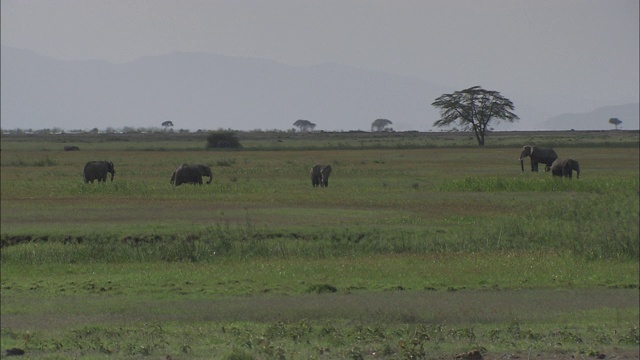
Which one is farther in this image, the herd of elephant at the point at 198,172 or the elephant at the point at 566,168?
the elephant at the point at 566,168

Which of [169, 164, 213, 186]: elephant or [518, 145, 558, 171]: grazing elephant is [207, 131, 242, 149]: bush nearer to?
[518, 145, 558, 171]: grazing elephant

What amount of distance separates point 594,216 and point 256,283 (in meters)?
12.6

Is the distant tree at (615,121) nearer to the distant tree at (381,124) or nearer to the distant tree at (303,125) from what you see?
the distant tree at (381,124)

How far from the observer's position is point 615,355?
10781 millimetres

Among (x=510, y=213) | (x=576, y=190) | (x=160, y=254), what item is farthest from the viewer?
(x=576, y=190)

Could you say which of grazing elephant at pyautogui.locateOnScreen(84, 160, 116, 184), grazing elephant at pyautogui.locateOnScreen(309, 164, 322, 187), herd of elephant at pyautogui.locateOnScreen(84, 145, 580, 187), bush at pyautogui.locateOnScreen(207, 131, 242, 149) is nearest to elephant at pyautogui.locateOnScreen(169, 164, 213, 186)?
herd of elephant at pyautogui.locateOnScreen(84, 145, 580, 187)

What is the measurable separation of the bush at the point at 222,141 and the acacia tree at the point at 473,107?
83.8 feet

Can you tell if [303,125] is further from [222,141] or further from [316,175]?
[316,175]

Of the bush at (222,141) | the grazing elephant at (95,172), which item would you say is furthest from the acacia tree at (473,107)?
the bush at (222,141)

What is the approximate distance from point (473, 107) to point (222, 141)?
29.4 m

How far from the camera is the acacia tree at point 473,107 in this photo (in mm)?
46500

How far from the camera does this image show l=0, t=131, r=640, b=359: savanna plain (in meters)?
11.8

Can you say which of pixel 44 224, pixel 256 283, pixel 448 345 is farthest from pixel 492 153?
pixel 448 345

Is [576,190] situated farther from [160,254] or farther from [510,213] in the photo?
[160,254]
